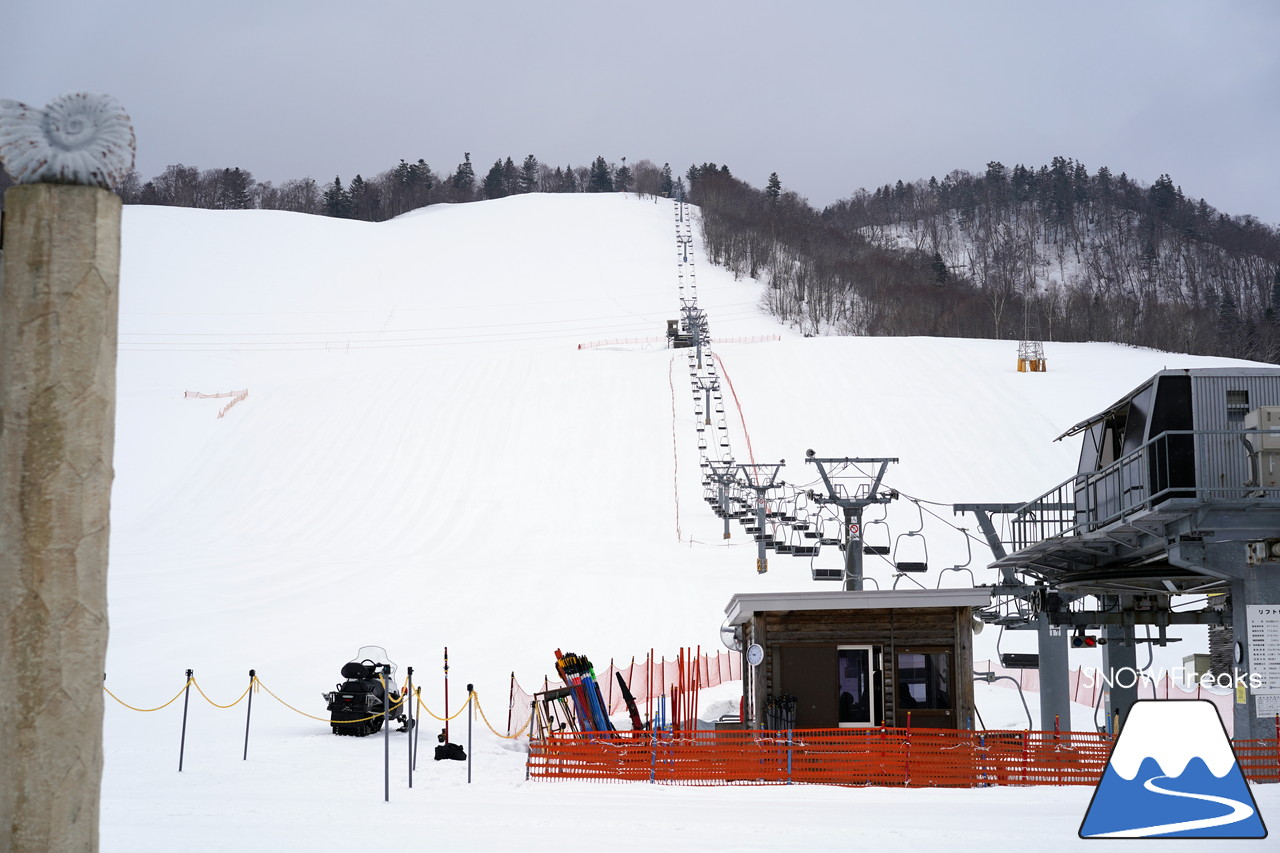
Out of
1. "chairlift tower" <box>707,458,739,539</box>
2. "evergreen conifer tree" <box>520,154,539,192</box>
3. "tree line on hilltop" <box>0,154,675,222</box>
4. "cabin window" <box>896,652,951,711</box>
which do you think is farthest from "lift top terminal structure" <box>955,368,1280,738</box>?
"evergreen conifer tree" <box>520,154,539,192</box>

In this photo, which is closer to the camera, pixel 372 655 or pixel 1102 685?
pixel 372 655

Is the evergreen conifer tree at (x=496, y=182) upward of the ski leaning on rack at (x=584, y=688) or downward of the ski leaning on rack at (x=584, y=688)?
upward

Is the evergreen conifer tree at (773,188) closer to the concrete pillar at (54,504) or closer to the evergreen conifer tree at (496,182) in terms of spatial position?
the evergreen conifer tree at (496,182)

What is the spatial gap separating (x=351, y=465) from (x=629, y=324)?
34003 millimetres

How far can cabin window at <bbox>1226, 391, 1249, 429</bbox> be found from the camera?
14867 mm

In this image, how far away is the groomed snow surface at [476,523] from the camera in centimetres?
A: 1084

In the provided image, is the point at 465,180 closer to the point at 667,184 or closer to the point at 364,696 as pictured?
the point at 667,184

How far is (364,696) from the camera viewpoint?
17516 mm

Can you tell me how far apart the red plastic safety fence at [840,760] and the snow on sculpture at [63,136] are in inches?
465

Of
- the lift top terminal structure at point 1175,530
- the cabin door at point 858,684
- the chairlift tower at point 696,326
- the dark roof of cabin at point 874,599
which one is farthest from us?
the chairlift tower at point 696,326

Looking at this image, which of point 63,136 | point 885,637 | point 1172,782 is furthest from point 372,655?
point 63,136

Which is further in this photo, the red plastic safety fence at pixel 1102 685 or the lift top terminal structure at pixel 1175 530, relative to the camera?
the red plastic safety fence at pixel 1102 685

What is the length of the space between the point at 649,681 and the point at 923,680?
16.9ft

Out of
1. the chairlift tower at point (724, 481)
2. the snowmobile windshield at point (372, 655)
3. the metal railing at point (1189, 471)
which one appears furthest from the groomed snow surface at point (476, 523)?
the metal railing at point (1189, 471)
